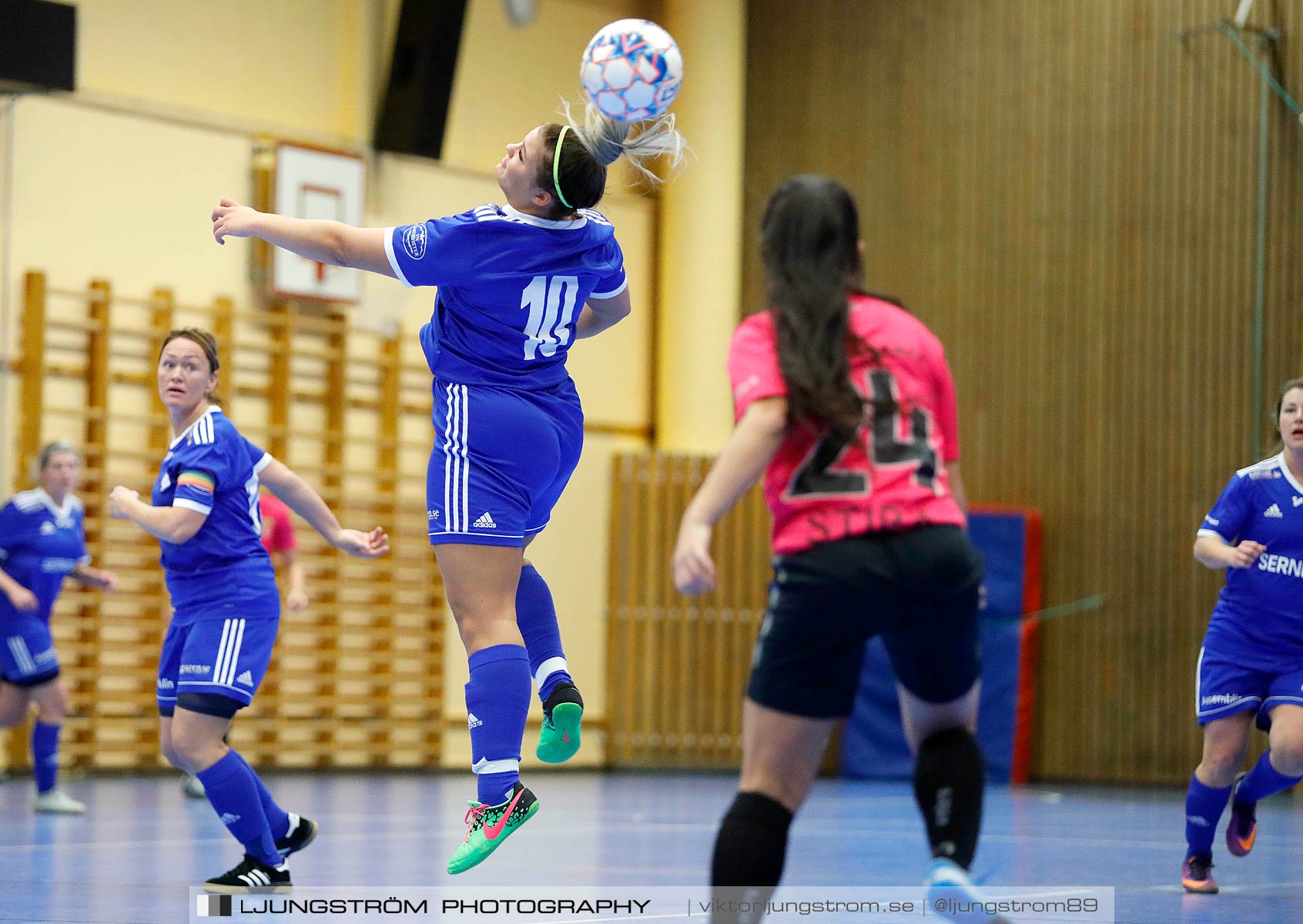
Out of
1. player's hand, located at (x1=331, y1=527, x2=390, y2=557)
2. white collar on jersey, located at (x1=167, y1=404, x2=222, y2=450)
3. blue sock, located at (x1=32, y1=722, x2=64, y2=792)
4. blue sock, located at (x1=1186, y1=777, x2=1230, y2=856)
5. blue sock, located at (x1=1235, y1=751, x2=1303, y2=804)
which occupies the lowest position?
blue sock, located at (x1=32, y1=722, x2=64, y2=792)

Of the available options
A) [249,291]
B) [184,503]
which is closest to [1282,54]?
[249,291]

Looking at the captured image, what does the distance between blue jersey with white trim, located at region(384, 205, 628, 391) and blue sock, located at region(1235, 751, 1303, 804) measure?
2.95m

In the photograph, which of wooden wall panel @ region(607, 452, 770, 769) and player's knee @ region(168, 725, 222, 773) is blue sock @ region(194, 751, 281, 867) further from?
wooden wall panel @ region(607, 452, 770, 769)

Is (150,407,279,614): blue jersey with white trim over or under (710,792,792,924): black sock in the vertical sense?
over

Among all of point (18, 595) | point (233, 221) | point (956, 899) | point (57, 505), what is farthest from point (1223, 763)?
point (57, 505)

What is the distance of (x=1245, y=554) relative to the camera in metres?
5.79

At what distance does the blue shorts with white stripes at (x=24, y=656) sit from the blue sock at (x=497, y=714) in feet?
17.9

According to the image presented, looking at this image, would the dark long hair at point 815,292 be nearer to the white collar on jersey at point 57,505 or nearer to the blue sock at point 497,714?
the blue sock at point 497,714

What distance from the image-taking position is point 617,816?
8812 millimetres

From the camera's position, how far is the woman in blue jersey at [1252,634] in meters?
5.77

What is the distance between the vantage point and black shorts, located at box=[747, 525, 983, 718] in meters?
3.23

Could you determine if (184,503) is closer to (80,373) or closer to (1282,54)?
(80,373)

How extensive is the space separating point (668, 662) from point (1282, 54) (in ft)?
21.7

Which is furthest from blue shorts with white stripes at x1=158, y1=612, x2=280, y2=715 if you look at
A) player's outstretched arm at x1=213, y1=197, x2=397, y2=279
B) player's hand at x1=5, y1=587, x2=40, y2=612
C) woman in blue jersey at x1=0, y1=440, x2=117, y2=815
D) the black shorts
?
woman in blue jersey at x1=0, y1=440, x2=117, y2=815
